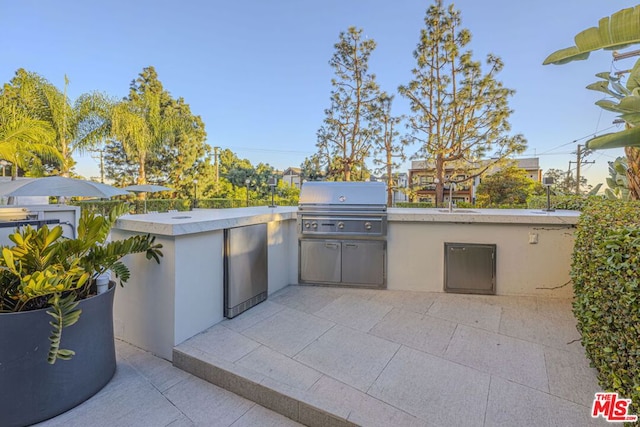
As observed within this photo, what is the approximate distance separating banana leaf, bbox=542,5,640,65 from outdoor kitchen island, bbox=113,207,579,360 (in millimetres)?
2181

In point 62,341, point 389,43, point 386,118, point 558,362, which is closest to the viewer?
point 62,341

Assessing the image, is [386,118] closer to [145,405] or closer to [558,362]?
[558,362]

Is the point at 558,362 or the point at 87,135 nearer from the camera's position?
the point at 558,362

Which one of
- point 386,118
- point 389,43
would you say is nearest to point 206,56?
point 389,43

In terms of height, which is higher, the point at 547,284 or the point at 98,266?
the point at 98,266

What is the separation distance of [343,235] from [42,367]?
2.85 meters

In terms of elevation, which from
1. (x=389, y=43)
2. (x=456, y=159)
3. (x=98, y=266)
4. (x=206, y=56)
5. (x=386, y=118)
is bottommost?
(x=98, y=266)

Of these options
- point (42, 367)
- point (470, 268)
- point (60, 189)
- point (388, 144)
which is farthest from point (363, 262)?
point (388, 144)

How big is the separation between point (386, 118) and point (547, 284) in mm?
12446

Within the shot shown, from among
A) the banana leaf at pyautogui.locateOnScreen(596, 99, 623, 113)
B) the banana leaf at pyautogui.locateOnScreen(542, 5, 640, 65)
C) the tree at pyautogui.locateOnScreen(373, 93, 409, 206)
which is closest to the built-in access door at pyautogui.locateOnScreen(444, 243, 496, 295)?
the banana leaf at pyautogui.locateOnScreen(596, 99, 623, 113)

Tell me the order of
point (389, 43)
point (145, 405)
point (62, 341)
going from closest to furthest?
1. point (62, 341)
2. point (145, 405)
3. point (389, 43)

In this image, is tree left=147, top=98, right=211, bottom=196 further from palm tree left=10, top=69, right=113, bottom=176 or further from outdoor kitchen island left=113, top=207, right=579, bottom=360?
outdoor kitchen island left=113, top=207, right=579, bottom=360

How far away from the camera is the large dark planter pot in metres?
1.59

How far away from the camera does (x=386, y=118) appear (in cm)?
Result: 1470
